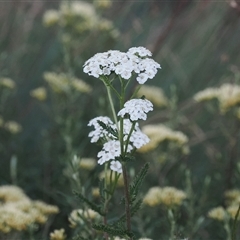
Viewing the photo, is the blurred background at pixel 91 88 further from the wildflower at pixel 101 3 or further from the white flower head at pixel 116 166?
the white flower head at pixel 116 166

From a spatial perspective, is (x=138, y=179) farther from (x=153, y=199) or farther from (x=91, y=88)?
(x=91, y=88)

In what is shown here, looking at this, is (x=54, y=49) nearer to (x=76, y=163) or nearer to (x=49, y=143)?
(x=49, y=143)

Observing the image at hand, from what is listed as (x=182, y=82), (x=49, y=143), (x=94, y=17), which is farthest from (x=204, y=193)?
(x=182, y=82)

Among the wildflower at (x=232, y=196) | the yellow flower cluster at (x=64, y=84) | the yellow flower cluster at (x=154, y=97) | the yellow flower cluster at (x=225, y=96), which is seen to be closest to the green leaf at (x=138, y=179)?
the wildflower at (x=232, y=196)

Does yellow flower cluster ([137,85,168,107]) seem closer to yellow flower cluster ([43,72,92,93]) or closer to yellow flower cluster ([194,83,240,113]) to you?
yellow flower cluster ([43,72,92,93])

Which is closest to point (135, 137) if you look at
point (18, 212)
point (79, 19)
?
point (18, 212)
